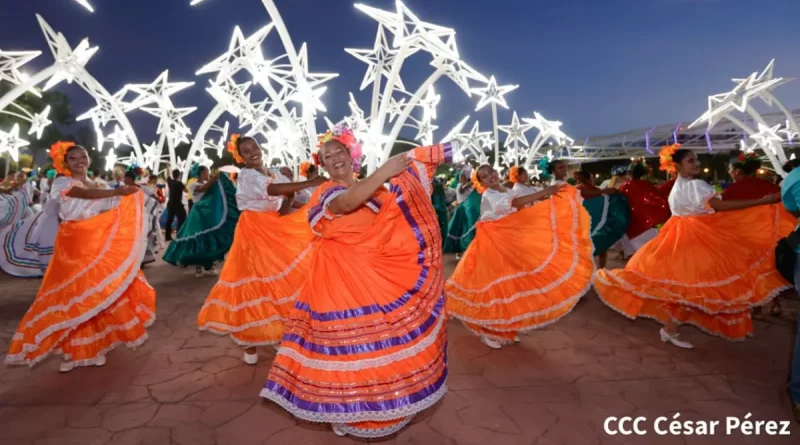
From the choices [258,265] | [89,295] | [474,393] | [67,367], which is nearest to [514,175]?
[474,393]

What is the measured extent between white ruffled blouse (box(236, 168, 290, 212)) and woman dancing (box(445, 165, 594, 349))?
1.88 metres

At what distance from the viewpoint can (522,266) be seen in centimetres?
457

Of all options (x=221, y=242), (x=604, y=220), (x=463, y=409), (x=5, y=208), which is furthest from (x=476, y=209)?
(x=5, y=208)

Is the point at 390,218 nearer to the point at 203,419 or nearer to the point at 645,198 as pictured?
the point at 203,419

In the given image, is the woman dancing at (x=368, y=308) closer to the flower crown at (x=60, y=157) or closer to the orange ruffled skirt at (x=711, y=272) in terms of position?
the flower crown at (x=60, y=157)

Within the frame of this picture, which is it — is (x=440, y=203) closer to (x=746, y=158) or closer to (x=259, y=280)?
(x=746, y=158)

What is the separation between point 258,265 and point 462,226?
6436 millimetres

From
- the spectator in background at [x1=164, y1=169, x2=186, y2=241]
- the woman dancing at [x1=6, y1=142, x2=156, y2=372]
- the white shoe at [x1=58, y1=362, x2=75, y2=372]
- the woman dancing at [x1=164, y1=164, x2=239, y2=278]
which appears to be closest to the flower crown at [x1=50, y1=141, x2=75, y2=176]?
the woman dancing at [x1=6, y1=142, x2=156, y2=372]

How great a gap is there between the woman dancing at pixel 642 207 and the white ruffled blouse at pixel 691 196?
9.18 ft

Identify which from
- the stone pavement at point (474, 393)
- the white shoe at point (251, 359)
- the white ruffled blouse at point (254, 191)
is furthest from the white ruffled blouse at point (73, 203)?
the white shoe at point (251, 359)

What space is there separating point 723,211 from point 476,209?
5384mm

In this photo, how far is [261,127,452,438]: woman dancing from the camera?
102 inches

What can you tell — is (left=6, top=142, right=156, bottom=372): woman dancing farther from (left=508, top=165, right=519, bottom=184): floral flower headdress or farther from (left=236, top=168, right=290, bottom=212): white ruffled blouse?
(left=508, top=165, right=519, bottom=184): floral flower headdress

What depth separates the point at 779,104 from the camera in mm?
20016
